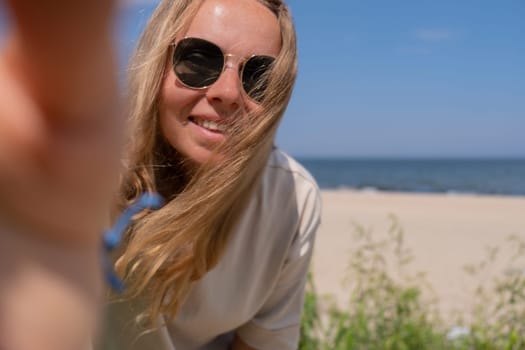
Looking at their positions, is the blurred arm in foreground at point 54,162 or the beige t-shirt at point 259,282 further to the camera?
the beige t-shirt at point 259,282

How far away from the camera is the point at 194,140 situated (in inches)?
50.0

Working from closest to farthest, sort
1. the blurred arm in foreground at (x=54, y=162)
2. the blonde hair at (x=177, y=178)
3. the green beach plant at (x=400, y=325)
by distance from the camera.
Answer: the blurred arm in foreground at (x=54, y=162), the blonde hair at (x=177, y=178), the green beach plant at (x=400, y=325)

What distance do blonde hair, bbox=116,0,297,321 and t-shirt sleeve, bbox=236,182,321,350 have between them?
1.05ft

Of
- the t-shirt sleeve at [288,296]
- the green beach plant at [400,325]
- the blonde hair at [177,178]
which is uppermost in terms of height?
the blonde hair at [177,178]

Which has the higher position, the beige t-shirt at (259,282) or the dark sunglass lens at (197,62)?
the dark sunglass lens at (197,62)

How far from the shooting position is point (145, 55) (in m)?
1.33

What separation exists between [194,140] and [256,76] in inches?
7.7

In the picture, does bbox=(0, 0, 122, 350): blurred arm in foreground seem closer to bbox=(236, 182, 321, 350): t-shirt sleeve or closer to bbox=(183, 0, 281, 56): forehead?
bbox=(183, 0, 281, 56): forehead

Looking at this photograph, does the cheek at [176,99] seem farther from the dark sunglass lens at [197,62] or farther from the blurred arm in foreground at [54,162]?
the blurred arm in foreground at [54,162]

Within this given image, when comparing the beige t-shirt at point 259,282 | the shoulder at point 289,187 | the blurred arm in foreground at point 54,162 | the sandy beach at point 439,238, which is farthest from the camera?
the sandy beach at point 439,238

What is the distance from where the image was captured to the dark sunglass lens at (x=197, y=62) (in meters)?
1.29

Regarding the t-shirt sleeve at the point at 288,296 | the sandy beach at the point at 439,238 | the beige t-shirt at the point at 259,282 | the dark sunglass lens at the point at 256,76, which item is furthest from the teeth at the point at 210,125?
the sandy beach at the point at 439,238

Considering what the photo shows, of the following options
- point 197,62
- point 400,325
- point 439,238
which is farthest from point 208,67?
point 439,238

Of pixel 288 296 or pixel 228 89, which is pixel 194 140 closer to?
pixel 228 89
